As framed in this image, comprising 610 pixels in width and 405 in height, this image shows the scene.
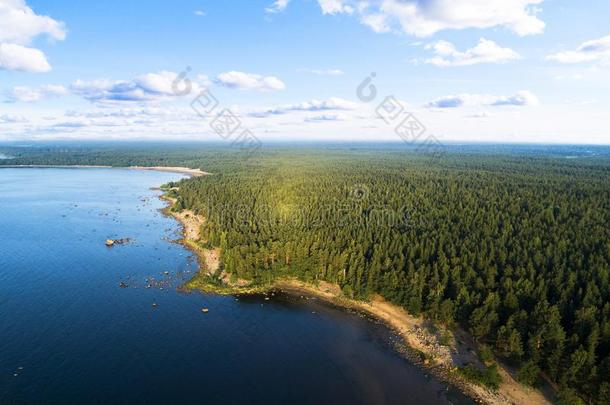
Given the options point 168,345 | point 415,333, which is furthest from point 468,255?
point 168,345

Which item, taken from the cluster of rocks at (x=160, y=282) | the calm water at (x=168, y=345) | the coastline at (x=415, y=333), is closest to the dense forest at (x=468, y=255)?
the coastline at (x=415, y=333)

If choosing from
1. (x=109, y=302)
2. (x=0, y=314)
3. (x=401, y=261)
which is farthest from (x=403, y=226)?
(x=0, y=314)

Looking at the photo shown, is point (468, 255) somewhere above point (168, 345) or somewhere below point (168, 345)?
above

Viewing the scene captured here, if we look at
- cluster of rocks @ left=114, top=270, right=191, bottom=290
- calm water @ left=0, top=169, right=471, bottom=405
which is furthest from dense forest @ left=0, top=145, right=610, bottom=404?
calm water @ left=0, top=169, right=471, bottom=405

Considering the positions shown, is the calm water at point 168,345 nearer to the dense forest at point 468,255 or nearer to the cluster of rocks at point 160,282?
the cluster of rocks at point 160,282

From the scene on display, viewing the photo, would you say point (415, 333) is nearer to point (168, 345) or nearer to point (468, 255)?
point (468, 255)

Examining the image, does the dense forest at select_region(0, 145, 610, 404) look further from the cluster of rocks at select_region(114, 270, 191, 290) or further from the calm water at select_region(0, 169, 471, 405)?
the calm water at select_region(0, 169, 471, 405)

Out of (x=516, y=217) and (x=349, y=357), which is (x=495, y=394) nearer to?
(x=349, y=357)
